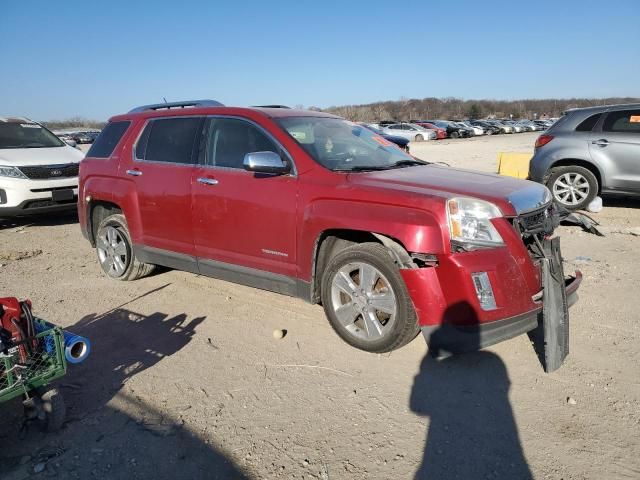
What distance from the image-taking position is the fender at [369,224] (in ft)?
10.5

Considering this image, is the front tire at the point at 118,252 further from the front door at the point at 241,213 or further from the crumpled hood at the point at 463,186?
the crumpled hood at the point at 463,186

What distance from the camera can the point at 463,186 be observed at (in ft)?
11.7

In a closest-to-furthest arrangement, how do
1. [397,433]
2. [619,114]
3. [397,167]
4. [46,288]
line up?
[397,433], [397,167], [46,288], [619,114]

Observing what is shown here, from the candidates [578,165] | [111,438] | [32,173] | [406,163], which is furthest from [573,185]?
[32,173]

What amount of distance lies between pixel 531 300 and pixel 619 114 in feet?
20.8

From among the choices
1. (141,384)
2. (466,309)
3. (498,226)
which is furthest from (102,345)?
(498,226)

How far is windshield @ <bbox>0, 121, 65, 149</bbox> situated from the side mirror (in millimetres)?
6941

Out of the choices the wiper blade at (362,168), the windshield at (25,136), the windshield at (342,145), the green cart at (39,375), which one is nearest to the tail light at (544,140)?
the windshield at (342,145)

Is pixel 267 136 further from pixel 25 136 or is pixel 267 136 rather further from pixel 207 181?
pixel 25 136

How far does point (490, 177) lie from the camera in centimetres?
407

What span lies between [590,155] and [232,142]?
6.33 meters

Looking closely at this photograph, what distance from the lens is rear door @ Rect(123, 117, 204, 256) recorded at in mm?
4637

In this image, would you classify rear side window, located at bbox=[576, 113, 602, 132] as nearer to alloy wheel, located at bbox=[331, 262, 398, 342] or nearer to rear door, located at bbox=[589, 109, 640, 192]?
rear door, located at bbox=[589, 109, 640, 192]

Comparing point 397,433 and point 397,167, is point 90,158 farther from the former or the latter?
point 397,433
